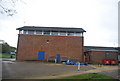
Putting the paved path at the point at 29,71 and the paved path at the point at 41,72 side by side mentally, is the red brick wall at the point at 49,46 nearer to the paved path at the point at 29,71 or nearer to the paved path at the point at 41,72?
the paved path at the point at 29,71

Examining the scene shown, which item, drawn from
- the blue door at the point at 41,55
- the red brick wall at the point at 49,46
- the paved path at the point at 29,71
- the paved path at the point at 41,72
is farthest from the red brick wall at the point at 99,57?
the paved path at the point at 29,71

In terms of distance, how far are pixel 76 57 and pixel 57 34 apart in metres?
7.23

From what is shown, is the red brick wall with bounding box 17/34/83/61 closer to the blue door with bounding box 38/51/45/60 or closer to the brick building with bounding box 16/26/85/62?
the brick building with bounding box 16/26/85/62

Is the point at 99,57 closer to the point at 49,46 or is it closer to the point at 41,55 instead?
the point at 49,46

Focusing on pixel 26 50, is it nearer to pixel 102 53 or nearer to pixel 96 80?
pixel 102 53

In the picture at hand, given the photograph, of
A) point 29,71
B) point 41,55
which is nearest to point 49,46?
point 41,55

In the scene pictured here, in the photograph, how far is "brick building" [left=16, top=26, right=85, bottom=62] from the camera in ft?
109

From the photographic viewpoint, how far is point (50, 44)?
3372cm

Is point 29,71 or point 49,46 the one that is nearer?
point 29,71

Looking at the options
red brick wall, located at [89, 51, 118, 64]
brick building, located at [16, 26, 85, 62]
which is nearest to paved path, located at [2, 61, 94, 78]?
brick building, located at [16, 26, 85, 62]

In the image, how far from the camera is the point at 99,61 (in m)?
33.5

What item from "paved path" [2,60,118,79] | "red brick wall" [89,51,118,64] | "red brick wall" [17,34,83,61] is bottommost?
"paved path" [2,60,118,79]

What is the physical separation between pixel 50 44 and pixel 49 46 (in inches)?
21.2

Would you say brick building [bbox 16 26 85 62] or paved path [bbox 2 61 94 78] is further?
brick building [bbox 16 26 85 62]
